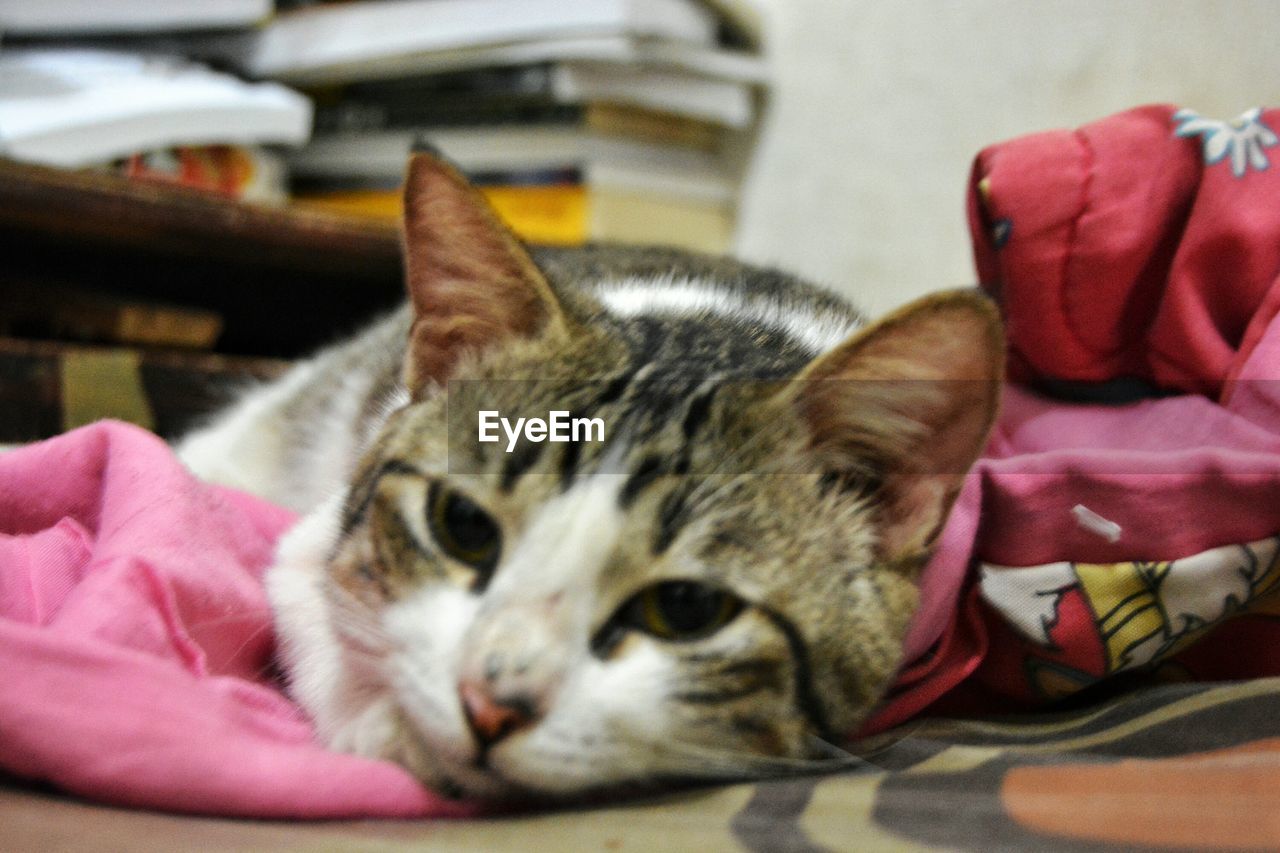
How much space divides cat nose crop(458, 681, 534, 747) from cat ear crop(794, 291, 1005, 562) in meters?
0.29

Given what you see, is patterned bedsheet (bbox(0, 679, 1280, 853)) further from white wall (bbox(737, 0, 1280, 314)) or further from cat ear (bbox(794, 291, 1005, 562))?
white wall (bbox(737, 0, 1280, 314))

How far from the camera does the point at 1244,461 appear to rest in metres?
0.69

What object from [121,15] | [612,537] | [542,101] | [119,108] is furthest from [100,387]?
[612,537]

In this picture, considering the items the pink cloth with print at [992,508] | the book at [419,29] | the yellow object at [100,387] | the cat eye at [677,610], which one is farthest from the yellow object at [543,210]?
the cat eye at [677,610]

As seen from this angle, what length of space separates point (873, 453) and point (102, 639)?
20.5 inches

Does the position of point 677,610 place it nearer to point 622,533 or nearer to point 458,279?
point 622,533

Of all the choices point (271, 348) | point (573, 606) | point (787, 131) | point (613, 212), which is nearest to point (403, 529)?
point (573, 606)

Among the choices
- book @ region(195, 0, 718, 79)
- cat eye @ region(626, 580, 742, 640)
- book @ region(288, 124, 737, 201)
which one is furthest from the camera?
book @ region(288, 124, 737, 201)

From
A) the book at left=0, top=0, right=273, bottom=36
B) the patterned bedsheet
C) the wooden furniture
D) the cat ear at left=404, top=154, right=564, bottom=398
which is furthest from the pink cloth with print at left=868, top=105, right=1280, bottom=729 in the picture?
the book at left=0, top=0, right=273, bottom=36

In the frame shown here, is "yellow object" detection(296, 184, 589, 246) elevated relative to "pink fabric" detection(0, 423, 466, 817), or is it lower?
elevated

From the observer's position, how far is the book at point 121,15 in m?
1.62

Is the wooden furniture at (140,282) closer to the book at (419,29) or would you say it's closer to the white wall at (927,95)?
the book at (419,29)

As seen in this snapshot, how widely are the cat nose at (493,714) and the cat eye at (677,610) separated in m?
0.10

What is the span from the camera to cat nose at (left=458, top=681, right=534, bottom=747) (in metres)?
0.54
